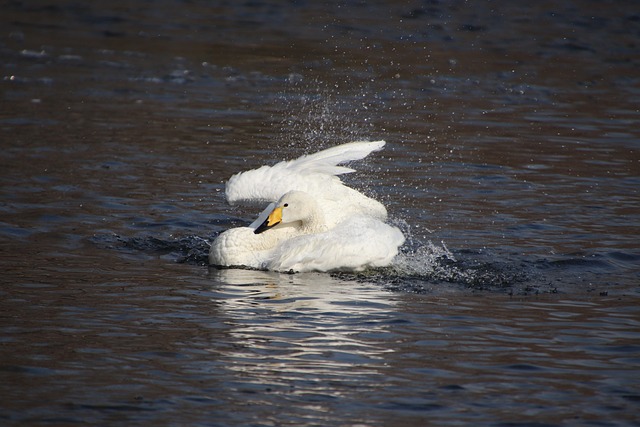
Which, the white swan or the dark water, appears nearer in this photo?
the dark water

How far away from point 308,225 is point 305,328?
246 centimetres

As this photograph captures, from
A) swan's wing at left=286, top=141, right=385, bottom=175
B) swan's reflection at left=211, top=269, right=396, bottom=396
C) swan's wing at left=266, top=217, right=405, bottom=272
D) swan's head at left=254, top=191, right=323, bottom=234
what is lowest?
swan's reflection at left=211, top=269, right=396, bottom=396

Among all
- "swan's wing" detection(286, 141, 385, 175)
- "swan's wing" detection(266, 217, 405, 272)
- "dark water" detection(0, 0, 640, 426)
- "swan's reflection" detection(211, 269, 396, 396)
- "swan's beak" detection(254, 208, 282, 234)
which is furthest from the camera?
"swan's wing" detection(286, 141, 385, 175)

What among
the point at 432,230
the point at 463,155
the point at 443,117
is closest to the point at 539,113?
the point at 443,117

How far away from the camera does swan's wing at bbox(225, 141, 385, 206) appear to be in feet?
36.9

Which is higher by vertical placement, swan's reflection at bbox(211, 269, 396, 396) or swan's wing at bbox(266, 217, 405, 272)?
swan's wing at bbox(266, 217, 405, 272)

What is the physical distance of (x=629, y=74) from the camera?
22.3m

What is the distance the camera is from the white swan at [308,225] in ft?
32.6

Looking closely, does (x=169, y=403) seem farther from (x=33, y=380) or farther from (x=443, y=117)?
(x=443, y=117)

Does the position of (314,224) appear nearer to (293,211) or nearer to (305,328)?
(293,211)

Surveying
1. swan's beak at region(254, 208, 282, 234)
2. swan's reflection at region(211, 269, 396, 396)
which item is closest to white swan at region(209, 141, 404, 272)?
swan's beak at region(254, 208, 282, 234)

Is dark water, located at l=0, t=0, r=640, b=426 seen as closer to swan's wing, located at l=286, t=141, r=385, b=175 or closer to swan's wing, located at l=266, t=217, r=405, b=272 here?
swan's wing, located at l=266, t=217, r=405, b=272

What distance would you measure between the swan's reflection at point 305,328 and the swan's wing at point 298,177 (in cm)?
139

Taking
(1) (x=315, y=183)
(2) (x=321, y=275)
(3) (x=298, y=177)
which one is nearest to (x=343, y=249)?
(2) (x=321, y=275)
